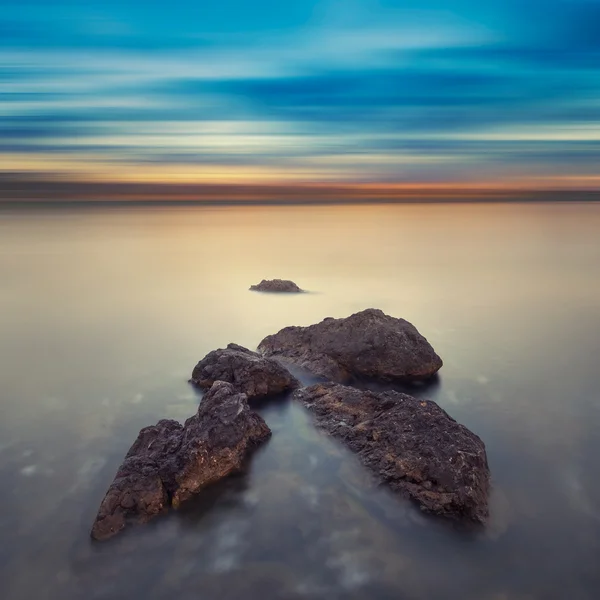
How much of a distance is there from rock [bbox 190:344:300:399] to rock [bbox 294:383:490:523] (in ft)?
3.64

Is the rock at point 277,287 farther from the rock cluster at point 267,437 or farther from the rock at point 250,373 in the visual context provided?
the rock at point 250,373

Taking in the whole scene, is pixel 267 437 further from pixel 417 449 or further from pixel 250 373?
pixel 417 449

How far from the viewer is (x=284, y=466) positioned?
692 centimetres

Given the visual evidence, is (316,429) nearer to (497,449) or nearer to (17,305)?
(497,449)

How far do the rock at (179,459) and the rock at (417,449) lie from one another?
132 centimetres

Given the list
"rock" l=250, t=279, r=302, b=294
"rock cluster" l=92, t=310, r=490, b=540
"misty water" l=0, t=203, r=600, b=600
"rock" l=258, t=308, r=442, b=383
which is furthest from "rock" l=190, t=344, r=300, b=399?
"rock" l=250, t=279, r=302, b=294

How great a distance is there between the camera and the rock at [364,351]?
973cm

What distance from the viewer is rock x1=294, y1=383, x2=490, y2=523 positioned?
19.4ft

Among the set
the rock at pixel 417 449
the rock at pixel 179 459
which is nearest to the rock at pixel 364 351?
the rock at pixel 417 449

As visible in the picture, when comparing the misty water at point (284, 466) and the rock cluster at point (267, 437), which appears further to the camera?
the rock cluster at point (267, 437)

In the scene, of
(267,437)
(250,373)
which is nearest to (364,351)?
(250,373)

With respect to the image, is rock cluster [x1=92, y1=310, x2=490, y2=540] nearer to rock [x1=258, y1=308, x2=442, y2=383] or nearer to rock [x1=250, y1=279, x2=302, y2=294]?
rock [x1=258, y1=308, x2=442, y2=383]

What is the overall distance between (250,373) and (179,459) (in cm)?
254

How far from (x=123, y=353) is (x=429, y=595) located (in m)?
9.23
